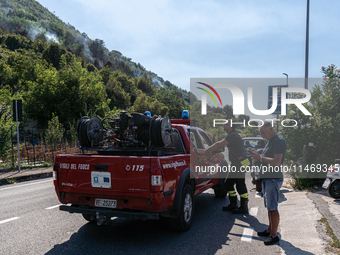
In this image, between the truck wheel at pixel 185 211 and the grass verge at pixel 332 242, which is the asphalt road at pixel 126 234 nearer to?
the truck wheel at pixel 185 211

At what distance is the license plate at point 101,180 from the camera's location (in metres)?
4.69

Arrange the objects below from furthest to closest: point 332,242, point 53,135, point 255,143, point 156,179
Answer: point 53,135 → point 255,143 → point 332,242 → point 156,179

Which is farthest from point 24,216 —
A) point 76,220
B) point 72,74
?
point 72,74

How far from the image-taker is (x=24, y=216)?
6461mm

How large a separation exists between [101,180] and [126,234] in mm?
1249

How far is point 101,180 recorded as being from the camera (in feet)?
15.5

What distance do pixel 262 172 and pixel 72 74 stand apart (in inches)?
1282

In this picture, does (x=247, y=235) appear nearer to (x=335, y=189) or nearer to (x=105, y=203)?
(x=105, y=203)

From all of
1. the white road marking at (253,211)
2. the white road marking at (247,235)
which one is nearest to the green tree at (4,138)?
the white road marking at (253,211)

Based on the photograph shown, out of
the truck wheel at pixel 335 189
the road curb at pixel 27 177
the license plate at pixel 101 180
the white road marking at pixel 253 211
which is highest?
the license plate at pixel 101 180

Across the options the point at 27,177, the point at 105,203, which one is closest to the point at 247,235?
the point at 105,203

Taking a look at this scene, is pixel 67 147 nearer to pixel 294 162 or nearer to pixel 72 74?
pixel 294 162

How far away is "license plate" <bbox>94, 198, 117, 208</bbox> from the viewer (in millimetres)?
4745

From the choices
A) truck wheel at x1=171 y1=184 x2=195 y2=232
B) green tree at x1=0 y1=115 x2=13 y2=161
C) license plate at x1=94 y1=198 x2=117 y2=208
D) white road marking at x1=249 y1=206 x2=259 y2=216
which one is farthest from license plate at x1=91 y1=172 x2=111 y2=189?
green tree at x1=0 y1=115 x2=13 y2=161
